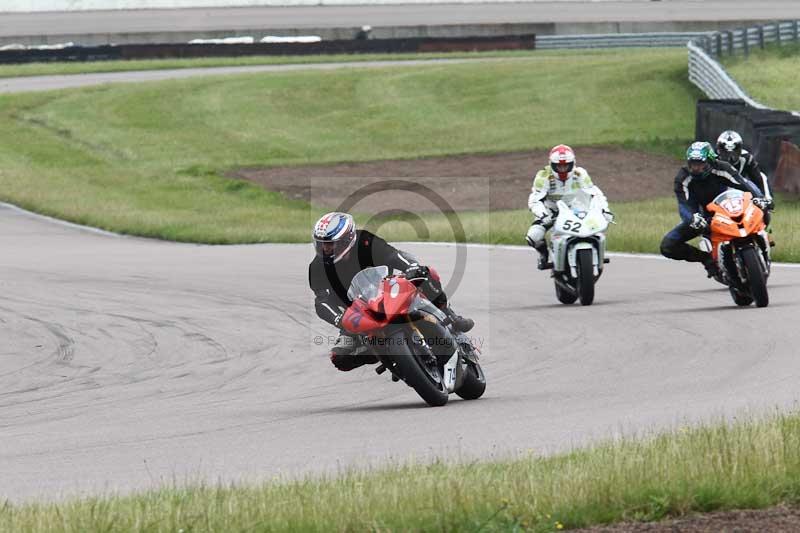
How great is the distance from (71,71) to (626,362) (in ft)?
137

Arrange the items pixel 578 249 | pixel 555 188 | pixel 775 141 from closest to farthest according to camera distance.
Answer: pixel 578 249, pixel 555 188, pixel 775 141

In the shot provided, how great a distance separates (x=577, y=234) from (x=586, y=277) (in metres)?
0.45

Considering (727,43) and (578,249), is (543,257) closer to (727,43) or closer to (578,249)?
(578,249)

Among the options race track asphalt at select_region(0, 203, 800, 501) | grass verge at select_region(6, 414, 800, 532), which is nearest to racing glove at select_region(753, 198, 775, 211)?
race track asphalt at select_region(0, 203, 800, 501)

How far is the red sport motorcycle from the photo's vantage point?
9672mm

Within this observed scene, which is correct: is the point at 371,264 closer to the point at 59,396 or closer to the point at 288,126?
the point at 59,396

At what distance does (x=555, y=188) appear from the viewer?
53.1ft

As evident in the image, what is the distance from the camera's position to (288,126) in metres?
43.1

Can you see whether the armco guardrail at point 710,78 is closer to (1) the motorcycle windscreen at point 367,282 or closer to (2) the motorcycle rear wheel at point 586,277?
(2) the motorcycle rear wheel at point 586,277

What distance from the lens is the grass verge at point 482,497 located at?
20.3 ft

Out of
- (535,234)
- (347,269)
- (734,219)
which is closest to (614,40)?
(535,234)

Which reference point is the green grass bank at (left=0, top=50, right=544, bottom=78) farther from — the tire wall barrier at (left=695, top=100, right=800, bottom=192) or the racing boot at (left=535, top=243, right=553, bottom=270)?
the racing boot at (left=535, top=243, right=553, bottom=270)

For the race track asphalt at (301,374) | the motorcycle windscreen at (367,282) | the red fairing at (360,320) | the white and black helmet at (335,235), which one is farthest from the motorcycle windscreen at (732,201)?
the red fairing at (360,320)

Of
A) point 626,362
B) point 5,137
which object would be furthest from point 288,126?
point 626,362
